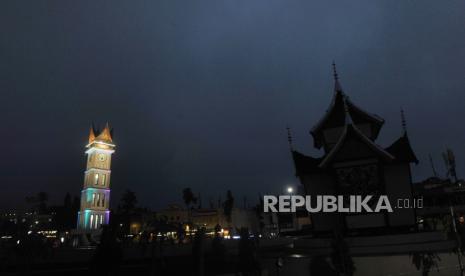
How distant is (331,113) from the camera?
957 inches

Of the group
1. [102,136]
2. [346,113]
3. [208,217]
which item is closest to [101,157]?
[102,136]

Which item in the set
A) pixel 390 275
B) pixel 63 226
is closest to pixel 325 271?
pixel 390 275

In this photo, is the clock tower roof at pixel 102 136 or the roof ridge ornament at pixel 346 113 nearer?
the roof ridge ornament at pixel 346 113

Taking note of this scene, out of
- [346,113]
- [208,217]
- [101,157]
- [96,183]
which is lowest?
[208,217]

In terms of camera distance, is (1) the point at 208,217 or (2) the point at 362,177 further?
(1) the point at 208,217

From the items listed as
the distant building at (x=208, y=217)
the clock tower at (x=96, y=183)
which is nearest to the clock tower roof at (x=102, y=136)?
the clock tower at (x=96, y=183)

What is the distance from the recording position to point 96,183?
262 ft

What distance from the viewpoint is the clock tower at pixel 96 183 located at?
76.1 m

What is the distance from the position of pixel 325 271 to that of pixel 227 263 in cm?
1188

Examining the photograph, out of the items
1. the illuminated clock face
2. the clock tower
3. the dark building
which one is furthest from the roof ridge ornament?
the illuminated clock face

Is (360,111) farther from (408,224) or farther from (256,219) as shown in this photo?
(256,219)

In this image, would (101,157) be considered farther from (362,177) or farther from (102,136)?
(362,177)

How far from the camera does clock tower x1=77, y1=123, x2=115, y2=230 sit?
76.1m

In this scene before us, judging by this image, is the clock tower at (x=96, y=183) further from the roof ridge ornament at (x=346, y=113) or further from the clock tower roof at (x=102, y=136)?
the roof ridge ornament at (x=346, y=113)
